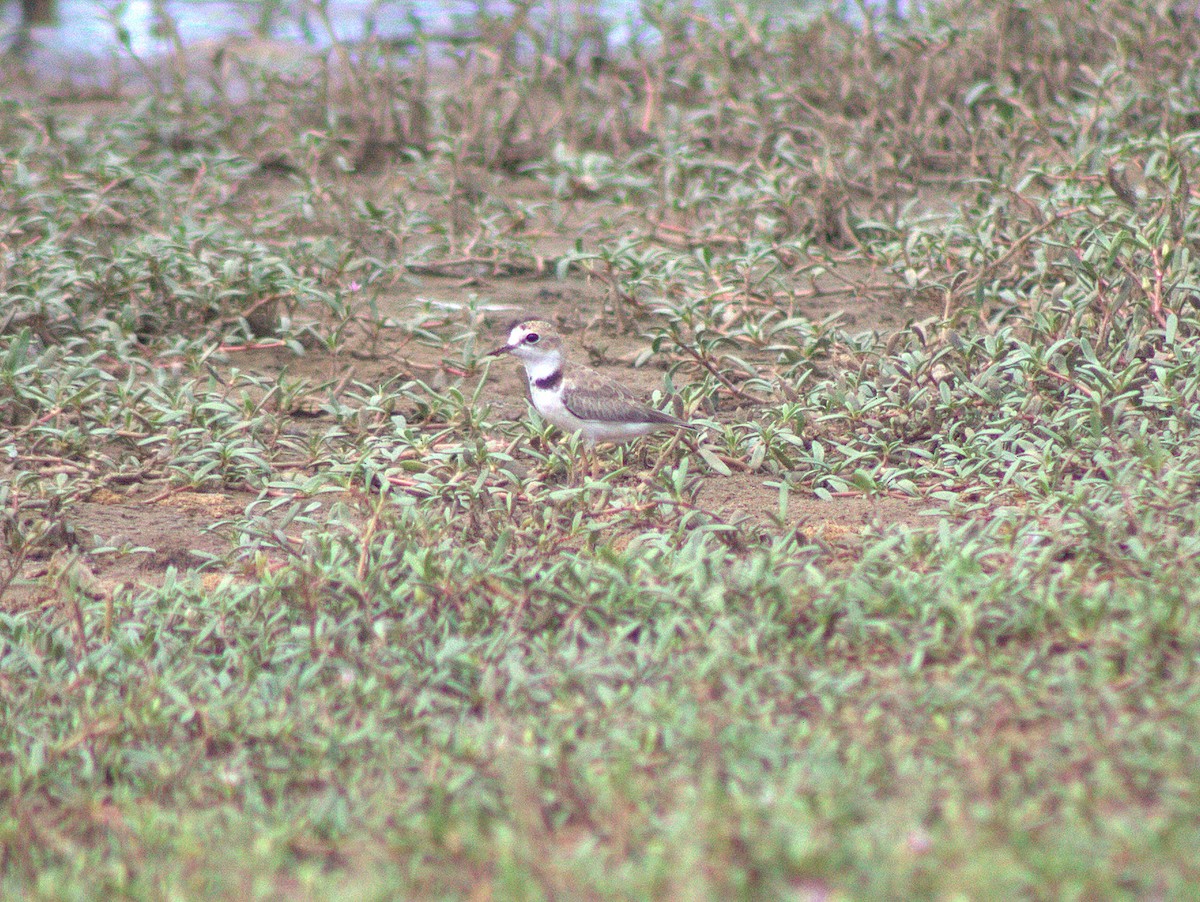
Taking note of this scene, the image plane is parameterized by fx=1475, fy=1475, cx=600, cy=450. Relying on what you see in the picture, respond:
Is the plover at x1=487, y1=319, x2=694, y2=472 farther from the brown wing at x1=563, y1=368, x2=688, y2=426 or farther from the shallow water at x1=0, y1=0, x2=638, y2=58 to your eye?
the shallow water at x1=0, y1=0, x2=638, y2=58

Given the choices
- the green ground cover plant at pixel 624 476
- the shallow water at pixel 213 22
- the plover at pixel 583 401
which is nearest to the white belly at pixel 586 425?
the plover at pixel 583 401

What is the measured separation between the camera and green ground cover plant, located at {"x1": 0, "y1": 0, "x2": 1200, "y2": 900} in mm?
3066

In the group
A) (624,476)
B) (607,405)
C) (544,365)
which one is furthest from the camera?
(544,365)

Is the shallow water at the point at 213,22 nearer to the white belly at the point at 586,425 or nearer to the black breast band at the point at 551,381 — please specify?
the black breast band at the point at 551,381

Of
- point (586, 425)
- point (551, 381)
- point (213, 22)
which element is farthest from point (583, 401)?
point (213, 22)

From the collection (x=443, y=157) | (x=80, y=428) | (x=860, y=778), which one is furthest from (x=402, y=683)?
(x=443, y=157)

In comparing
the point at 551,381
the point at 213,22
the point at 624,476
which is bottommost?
the point at 624,476

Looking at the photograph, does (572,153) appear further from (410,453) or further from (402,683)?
(402,683)

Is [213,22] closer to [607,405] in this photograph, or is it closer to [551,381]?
[551,381]

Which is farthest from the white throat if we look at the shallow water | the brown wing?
the shallow water

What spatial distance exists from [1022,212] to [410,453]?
324 cm

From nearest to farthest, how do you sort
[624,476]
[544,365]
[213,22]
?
[624,476] < [544,365] < [213,22]

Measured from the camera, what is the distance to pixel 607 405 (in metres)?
5.25

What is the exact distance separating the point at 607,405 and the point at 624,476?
30 cm
